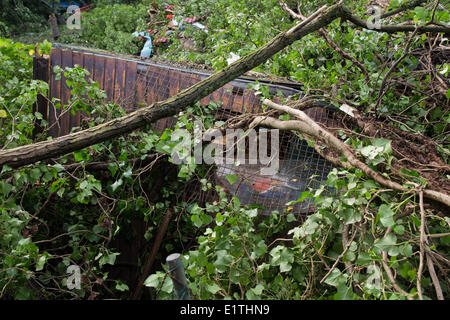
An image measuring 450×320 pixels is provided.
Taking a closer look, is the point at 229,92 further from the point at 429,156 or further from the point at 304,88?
the point at 429,156

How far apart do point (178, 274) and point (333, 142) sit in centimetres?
109

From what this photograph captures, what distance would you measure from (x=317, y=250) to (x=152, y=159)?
1521 millimetres

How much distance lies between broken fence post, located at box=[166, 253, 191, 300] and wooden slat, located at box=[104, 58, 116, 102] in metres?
2.30


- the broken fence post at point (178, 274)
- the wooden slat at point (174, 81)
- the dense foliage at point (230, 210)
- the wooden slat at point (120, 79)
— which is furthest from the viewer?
the wooden slat at point (120, 79)

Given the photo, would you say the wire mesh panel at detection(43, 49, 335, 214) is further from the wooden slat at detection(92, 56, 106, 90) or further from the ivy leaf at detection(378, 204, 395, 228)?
the ivy leaf at detection(378, 204, 395, 228)

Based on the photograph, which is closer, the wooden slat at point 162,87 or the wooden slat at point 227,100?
the wooden slat at point 227,100

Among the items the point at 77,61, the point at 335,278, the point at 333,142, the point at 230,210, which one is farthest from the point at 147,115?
the point at 77,61

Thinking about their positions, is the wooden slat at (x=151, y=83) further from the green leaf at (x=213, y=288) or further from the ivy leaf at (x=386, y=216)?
the ivy leaf at (x=386, y=216)

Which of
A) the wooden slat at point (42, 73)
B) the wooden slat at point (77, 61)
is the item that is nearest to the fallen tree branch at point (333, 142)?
the wooden slat at point (77, 61)

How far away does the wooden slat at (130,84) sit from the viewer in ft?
10.8

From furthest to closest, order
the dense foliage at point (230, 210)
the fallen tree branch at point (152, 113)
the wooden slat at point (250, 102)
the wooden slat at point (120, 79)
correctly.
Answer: the wooden slat at point (120, 79) → the wooden slat at point (250, 102) → the fallen tree branch at point (152, 113) → the dense foliage at point (230, 210)

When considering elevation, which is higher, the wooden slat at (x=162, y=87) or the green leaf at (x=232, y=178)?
the wooden slat at (x=162, y=87)

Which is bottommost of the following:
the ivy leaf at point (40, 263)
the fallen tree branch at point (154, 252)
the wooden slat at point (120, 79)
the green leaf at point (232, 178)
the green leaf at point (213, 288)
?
the fallen tree branch at point (154, 252)

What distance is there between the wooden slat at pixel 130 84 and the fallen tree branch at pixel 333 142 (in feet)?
4.04
